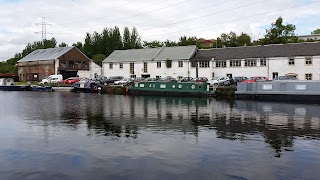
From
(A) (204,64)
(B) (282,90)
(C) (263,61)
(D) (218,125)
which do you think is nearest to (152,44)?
(A) (204,64)

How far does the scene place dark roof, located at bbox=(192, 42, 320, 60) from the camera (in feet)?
209

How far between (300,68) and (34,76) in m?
69.2

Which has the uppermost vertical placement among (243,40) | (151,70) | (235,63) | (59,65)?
(243,40)

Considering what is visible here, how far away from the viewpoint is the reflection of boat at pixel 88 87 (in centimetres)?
6475

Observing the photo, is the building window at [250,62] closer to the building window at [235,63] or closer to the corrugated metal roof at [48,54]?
the building window at [235,63]

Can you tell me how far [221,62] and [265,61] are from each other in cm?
892

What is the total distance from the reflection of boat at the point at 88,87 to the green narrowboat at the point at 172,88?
7334mm

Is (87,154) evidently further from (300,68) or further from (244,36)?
(244,36)

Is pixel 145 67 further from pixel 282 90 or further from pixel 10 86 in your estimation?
pixel 282 90

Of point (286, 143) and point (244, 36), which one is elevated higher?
point (244, 36)

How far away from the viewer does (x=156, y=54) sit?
81.4 meters

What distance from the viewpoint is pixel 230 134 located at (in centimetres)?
2012

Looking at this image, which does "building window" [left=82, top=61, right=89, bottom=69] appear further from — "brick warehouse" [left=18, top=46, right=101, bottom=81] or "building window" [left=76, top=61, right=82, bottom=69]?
"building window" [left=76, top=61, right=82, bottom=69]

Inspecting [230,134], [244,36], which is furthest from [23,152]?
[244,36]
